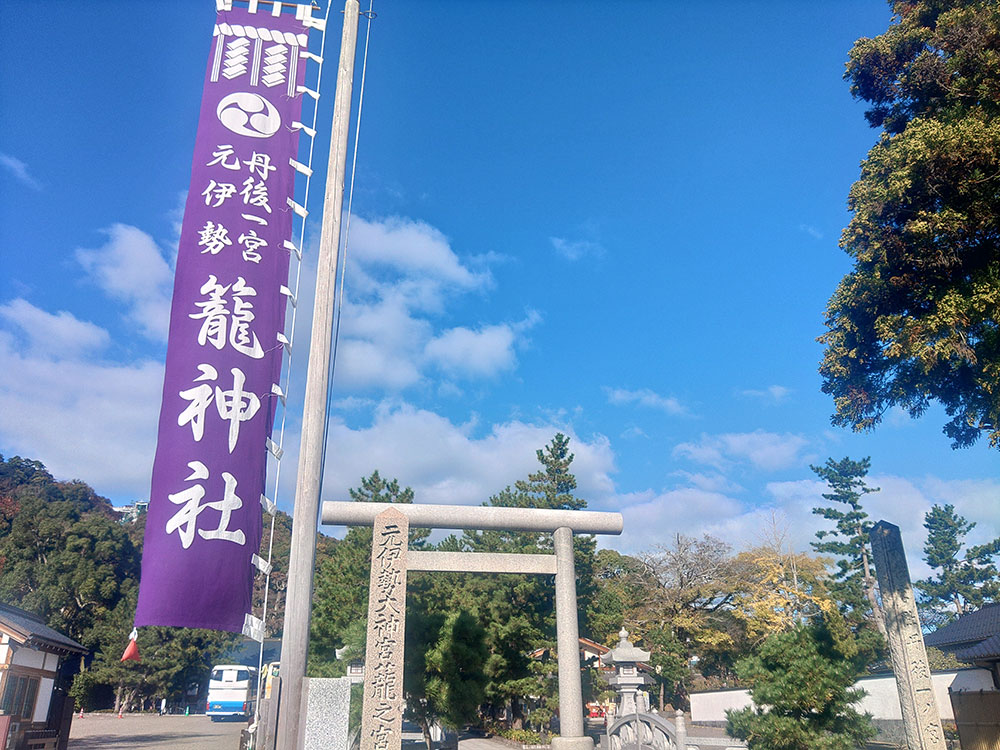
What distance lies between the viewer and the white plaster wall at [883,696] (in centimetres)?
1802

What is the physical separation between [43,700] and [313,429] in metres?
12.8

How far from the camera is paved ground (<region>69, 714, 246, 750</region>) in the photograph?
18.6 meters

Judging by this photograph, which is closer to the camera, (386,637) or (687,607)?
(386,637)

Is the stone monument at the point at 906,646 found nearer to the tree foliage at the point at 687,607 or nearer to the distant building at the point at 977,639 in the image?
the distant building at the point at 977,639

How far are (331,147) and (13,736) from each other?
42.1 ft

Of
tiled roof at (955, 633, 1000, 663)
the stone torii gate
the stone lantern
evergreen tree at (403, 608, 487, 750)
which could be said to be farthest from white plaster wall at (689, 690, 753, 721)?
the stone torii gate

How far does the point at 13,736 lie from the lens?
1242 cm

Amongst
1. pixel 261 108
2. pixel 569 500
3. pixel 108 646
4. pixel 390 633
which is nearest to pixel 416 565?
pixel 390 633

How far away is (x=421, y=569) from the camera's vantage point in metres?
9.62

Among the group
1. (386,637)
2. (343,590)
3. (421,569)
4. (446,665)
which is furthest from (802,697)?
(343,590)

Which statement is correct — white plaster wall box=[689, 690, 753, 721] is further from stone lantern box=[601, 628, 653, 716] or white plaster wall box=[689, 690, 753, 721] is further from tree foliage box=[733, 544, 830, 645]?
stone lantern box=[601, 628, 653, 716]

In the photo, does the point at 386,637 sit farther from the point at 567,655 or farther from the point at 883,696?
the point at 883,696

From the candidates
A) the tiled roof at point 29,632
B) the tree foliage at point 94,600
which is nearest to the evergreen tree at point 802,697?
the tiled roof at point 29,632

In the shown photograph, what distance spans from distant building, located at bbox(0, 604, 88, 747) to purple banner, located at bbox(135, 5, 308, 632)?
29.8 ft
